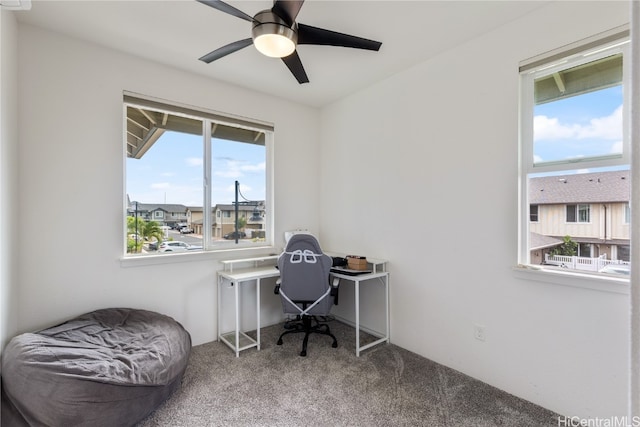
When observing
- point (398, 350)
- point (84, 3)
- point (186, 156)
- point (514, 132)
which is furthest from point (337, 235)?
point (84, 3)

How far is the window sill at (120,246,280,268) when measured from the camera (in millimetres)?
2596

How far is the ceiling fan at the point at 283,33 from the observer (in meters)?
1.61

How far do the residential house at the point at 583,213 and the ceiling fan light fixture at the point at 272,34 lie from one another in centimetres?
187

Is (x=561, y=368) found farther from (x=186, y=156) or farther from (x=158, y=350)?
(x=186, y=156)

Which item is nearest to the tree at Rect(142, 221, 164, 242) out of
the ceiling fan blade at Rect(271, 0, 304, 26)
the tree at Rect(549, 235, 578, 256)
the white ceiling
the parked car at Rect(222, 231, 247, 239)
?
the parked car at Rect(222, 231, 247, 239)

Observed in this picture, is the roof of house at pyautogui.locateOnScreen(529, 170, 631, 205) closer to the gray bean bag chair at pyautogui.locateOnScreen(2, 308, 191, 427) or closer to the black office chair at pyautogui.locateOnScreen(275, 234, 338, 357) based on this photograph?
the black office chair at pyautogui.locateOnScreen(275, 234, 338, 357)

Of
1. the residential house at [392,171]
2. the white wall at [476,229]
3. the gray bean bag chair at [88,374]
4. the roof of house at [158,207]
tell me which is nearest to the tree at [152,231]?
the roof of house at [158,207]

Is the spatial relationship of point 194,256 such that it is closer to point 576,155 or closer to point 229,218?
point 229,218

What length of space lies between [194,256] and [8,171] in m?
1.43

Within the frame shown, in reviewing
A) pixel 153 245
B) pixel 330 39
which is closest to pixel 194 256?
pixel 153 245

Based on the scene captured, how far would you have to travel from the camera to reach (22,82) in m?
2.18

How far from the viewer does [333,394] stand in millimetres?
2152

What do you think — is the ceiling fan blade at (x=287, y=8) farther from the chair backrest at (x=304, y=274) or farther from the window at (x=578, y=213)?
the window at (x=578, y=213)

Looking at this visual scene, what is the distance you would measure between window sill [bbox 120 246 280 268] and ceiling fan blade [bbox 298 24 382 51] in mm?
2088
